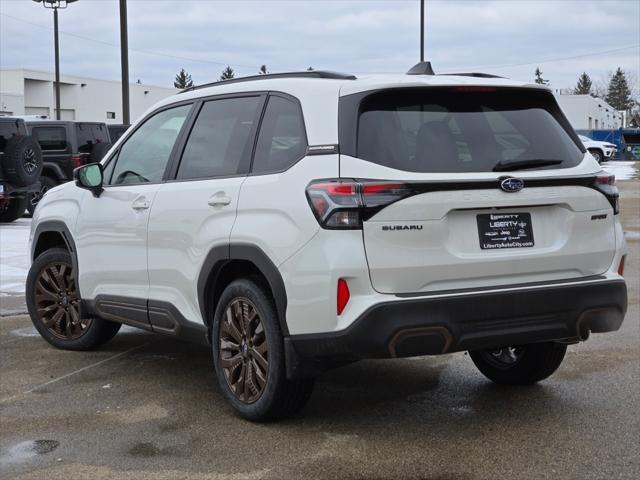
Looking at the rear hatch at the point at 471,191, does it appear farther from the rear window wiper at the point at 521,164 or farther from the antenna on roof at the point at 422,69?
the antenna on roof at the point at 422,69

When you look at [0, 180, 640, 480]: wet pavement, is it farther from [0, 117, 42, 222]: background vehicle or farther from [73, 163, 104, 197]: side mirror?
[0, 117, 42, 222]: background vehicle

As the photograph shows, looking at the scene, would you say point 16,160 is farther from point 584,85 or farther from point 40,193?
point 584,85

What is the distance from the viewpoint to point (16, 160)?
1670 cm

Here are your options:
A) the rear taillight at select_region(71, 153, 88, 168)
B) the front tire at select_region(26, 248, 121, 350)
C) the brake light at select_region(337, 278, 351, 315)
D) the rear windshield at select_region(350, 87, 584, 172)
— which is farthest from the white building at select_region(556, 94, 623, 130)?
the brake light at select_region(337, 278, 351, 315)

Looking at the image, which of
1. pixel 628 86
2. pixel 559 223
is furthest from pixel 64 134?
pixel 628 86

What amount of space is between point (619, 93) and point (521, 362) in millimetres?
160509

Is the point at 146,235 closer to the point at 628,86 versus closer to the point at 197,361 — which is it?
the point at 197,361

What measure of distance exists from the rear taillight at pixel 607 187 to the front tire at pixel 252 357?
1850 millimetres

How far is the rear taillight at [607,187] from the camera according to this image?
5.00m

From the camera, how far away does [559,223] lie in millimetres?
4875

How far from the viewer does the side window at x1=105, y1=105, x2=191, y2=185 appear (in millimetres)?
5973

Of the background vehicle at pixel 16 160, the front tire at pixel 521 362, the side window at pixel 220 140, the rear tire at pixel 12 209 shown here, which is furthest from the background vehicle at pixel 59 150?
the front tire at pixel 521 362

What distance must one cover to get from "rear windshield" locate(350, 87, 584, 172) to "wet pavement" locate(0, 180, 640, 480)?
1403 mm

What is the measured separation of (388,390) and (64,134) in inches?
635
